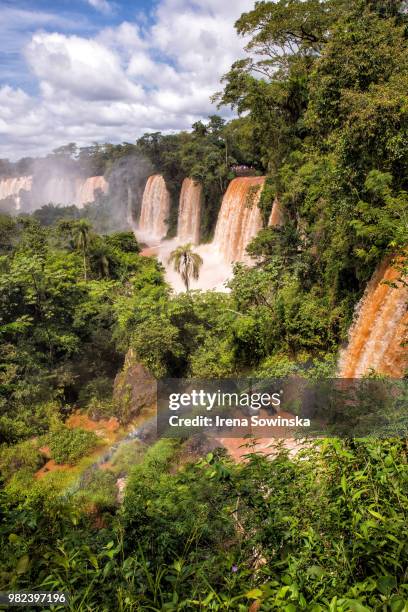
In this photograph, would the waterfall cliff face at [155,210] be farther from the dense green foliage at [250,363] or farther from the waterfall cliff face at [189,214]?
the dense green foliage at [250,363]

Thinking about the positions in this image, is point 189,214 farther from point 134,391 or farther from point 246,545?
point 246,545

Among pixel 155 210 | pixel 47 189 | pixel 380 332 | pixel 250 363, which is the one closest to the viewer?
pixel 380 332

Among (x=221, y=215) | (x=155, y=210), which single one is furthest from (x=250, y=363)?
(x=155, y=210)

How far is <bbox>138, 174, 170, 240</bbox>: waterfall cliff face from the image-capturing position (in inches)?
1499

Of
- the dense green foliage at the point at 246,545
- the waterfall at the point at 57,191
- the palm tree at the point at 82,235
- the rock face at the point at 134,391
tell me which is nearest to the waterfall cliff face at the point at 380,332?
the dense green foliage at the point at 246,545

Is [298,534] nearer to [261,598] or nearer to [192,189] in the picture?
[261,598]

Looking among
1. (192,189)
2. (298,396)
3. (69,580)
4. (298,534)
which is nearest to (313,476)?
(298,534)

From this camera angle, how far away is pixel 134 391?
13648 millimetres

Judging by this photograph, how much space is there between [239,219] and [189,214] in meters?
11.5

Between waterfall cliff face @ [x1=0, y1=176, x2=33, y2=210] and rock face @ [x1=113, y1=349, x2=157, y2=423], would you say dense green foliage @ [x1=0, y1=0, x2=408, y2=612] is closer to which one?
rock face @ [x1=113, y1=349, x2=157, y2=423]

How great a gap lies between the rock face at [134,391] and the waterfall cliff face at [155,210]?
25.2 metres

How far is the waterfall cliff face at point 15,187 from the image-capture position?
66.4m

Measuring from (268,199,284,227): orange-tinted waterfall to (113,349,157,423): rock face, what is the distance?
7823mm

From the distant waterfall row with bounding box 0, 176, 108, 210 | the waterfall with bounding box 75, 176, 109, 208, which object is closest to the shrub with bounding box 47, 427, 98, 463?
the waterfall with bounding box 75, 176, 109, 208
